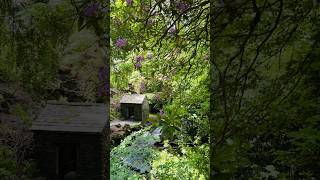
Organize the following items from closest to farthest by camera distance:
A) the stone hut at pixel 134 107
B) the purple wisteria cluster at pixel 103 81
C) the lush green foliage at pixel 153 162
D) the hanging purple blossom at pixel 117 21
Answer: the purple wisteria cluster at pixel 103 81
the hanging purple blossom at pixel 117 21
the lush green foliage at pixel 153 162
the stone hut at pixel 134 107

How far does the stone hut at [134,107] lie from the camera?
11523 millimetres

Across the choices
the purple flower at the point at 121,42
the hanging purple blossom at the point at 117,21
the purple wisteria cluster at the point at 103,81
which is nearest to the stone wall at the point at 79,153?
the purple wisteria cluster at the point at 103,81

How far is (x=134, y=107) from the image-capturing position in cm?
1158

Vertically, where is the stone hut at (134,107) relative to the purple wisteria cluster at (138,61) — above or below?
below

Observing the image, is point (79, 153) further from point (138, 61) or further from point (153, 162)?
point (153, 162)

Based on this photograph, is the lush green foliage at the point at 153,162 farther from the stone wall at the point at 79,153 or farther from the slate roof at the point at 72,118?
the slate roof at the point at 72,118

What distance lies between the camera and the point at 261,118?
358 cm

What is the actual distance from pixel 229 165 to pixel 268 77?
855 mm

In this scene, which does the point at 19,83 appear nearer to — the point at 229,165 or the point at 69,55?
the point at 69,55

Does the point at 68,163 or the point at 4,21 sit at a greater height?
the point at 4,21

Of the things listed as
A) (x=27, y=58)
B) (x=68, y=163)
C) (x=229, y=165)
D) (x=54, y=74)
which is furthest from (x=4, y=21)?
(x=229, y=165)

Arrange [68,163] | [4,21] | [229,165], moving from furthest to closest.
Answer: [68,163] < [4,21] < [229,165]

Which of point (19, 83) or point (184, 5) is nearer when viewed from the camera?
point (184, 5)

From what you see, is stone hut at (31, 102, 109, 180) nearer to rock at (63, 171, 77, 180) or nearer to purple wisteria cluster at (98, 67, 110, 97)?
rock at (63, 171, 77, 180)
